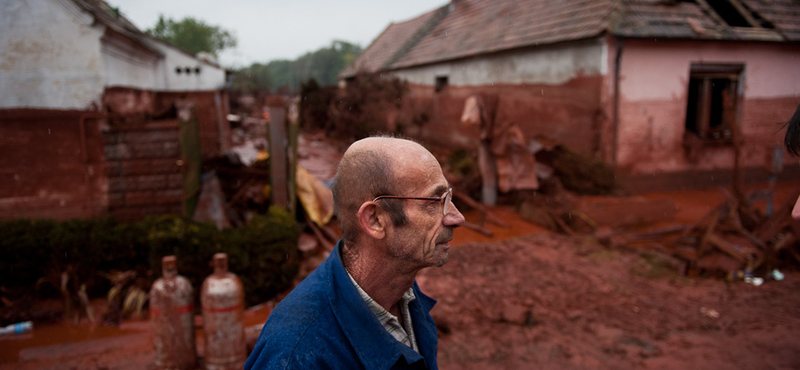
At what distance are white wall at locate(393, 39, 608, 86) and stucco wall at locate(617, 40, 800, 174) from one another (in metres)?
0.67

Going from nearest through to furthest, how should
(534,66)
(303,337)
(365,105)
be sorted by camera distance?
1. (303,337)
2. (534,66)
3. (365,105)

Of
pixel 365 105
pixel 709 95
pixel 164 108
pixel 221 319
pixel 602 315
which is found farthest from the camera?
pixel 365 105

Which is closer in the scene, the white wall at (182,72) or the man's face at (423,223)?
the man's face at (423,223)

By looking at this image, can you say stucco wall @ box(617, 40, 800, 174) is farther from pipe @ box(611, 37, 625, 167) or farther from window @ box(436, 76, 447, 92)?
window @ box(436, 76, 447, 92)

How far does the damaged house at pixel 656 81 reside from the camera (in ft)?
32.1

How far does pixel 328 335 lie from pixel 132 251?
512 cm

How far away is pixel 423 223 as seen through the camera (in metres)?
1.57

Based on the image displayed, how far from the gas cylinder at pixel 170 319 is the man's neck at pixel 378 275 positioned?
289cm

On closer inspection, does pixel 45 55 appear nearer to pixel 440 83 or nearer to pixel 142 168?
pixel 142 168

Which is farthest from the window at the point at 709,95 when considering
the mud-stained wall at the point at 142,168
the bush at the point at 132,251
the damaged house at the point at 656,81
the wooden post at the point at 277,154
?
the mud-stained wall at the point at 142,168

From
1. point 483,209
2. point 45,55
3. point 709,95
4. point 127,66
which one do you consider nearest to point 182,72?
point 127,66

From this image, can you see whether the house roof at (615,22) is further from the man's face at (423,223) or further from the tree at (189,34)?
the tree at (189,34)

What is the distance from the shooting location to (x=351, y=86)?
18125 millimetres

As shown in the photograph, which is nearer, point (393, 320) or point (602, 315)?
point (393, 320)
